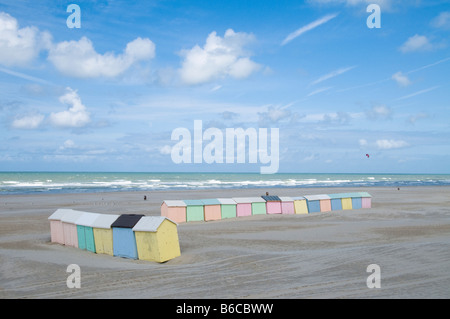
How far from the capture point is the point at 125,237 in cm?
1279

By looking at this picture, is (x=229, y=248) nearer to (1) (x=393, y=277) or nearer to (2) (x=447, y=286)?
(1) (x=393, y=277)

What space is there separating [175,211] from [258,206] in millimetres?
5490

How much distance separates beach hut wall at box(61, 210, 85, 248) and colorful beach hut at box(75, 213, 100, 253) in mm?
282

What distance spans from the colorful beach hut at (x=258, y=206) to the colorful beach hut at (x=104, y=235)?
39.1ft

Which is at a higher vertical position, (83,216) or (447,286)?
(83,216)

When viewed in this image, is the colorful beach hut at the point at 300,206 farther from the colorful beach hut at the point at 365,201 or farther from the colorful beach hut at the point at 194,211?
the colorful beach hut at the point at 194,211

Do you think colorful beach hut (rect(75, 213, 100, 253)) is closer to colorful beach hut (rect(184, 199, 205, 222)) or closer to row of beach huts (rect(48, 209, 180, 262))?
row of beach huts (rect(48, 209, 180, 262))

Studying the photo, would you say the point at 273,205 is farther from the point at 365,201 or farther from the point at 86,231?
the point at 86,231

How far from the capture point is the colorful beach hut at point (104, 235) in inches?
520

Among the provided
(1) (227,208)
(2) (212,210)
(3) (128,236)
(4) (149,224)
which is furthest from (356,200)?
(3) (128,236)

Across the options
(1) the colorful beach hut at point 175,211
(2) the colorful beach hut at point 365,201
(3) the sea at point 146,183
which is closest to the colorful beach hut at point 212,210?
(1) the colorful beach hut at point 175,211

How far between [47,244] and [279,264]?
9.61m
